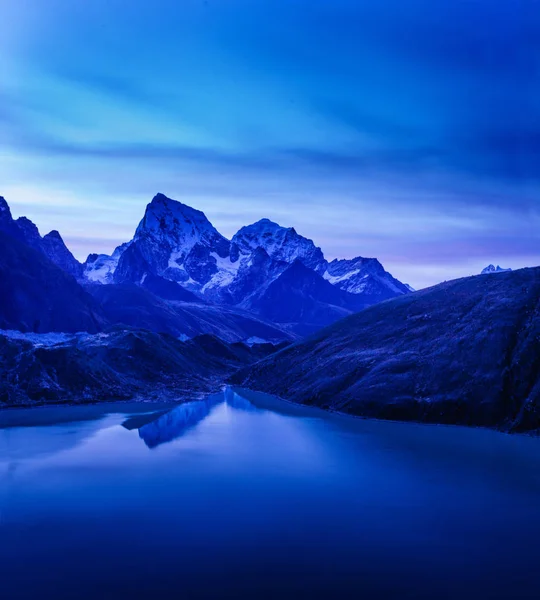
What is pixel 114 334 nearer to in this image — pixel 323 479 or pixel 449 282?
pixel 449 282

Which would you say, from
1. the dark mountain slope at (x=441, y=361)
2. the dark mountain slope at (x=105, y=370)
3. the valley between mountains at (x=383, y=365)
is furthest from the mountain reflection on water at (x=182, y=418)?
the dark mountain slope at (x=441, y=361)

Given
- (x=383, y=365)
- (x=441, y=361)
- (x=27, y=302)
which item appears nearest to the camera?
(x=441, y=361)

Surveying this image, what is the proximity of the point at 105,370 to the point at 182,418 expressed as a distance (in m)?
30.1

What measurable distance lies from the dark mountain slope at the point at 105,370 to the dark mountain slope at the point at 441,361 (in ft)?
61.3

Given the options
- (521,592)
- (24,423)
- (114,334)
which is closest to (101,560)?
(521,592)

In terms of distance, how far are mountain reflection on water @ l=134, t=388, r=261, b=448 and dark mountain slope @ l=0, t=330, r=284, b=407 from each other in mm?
6491

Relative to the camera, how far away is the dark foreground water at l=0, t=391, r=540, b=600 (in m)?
20.6

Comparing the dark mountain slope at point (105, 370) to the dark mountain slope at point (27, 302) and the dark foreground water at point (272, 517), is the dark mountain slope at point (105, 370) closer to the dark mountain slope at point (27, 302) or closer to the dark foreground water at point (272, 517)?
the dark foreground water at point (272, 517)

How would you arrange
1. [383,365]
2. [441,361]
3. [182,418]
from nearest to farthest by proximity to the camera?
→ [441,361], [182,418], [383,365]

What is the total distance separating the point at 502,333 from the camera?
213 feet

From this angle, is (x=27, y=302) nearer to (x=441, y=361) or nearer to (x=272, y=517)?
(x=441, y=361)

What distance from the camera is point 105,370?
3656 inches

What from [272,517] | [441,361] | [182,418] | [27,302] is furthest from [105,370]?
[27,302]

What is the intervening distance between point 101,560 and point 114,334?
100579 mm
